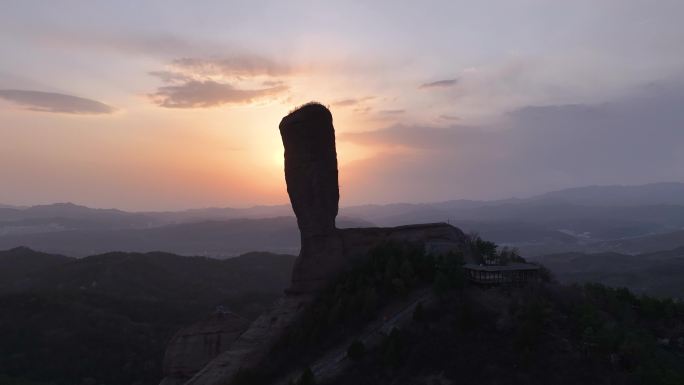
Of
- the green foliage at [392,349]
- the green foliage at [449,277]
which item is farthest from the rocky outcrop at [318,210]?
the green foliage at [392,349]

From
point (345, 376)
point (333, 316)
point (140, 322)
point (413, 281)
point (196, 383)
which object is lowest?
point (140, 322)

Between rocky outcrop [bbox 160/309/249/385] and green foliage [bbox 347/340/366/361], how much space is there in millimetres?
12408

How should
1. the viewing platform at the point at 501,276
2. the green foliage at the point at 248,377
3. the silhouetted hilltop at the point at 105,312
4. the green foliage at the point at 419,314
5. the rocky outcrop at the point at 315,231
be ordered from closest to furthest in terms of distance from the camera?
the green foliage at the point at 419,314, the viewing platform at the point at 501,276, the green foliage at the point at 248,377, the rocky outcrop at the point at 315,231, the silhouetted hilltop at the point at 105,312

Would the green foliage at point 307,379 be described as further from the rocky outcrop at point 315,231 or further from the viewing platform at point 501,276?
the viewing platform at point 501,276

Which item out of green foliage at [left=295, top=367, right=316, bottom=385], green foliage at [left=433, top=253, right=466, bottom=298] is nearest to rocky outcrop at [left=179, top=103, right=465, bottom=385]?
green foliage at [left=433, top=253, right=466, bottom=298]

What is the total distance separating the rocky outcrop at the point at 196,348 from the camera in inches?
1218

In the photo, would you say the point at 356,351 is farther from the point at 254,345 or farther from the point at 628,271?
the point at 628,271

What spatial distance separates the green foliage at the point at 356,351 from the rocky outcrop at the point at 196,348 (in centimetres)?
1241

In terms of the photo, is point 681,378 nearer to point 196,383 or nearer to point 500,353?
point 500,353

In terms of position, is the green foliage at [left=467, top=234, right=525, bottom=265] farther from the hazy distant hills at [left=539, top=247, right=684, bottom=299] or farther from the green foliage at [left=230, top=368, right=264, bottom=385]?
the hazy distant hills at [left=539, top=247, right=684, bottom=299]

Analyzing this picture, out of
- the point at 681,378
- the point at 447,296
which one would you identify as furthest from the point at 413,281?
the point at 681,378

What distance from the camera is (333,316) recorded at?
78.7ft

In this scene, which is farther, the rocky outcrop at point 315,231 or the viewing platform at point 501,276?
the rocky outcrop at point 315,231

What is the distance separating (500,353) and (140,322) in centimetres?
5653
